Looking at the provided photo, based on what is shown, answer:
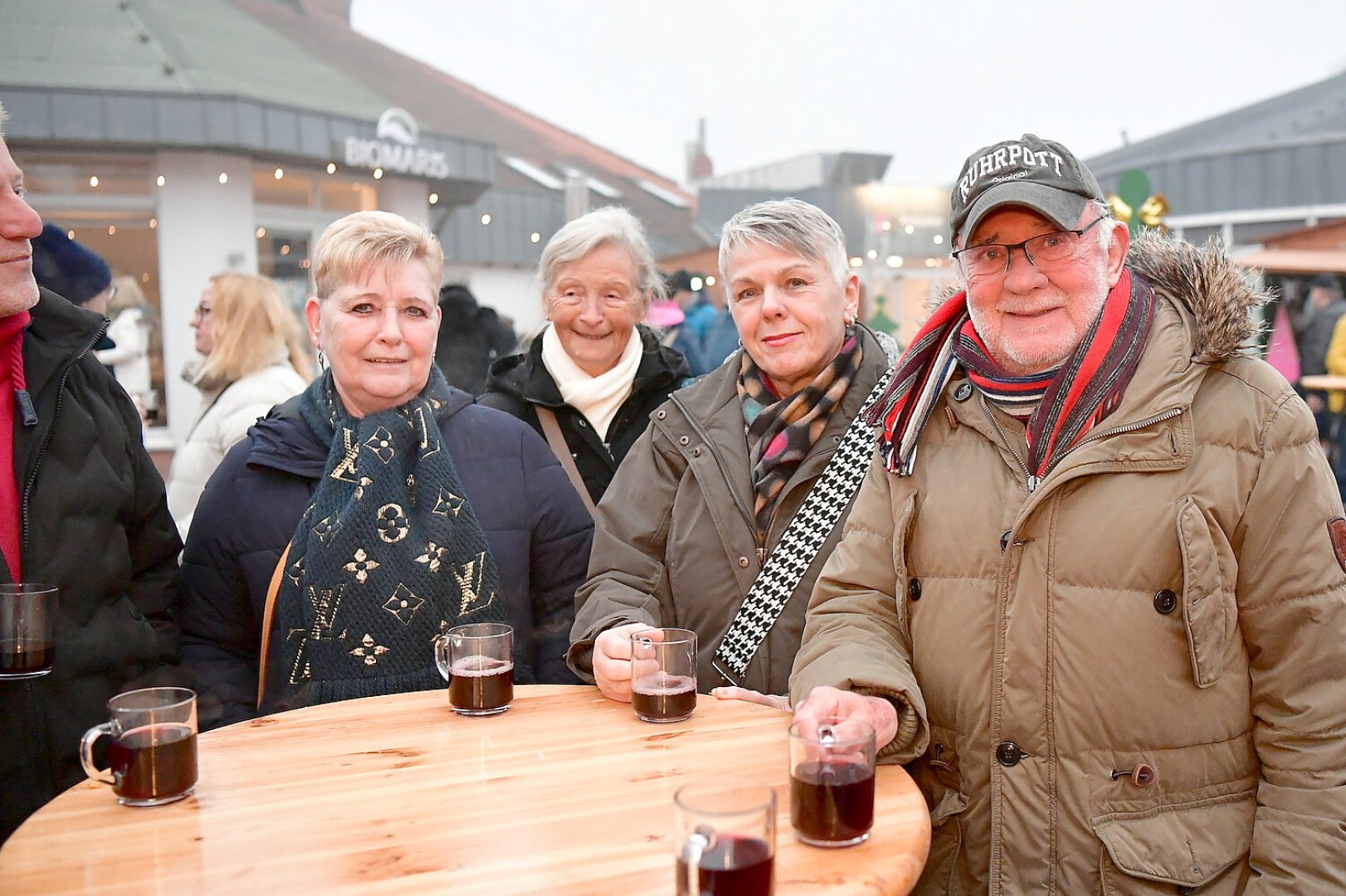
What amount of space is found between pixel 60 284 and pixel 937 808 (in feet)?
9.68

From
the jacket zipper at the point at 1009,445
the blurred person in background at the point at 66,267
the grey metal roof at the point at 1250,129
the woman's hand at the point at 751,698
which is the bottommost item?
the woman's hand at the point at 751,698

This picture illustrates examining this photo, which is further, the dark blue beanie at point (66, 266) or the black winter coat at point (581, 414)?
the black winter coat at point (581, 414)

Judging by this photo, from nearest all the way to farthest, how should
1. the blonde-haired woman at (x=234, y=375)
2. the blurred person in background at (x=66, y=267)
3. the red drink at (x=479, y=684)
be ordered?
1. the red drink at (x=479, y=684)
2. the blurred person in background at (x=66, y=267)
3. the blonde-haired woman at (x=234, y=375)

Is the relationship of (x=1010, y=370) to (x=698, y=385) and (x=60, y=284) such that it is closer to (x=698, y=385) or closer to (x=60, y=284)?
(x=698, y=385)

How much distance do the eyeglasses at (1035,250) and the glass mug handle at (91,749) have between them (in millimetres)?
1660

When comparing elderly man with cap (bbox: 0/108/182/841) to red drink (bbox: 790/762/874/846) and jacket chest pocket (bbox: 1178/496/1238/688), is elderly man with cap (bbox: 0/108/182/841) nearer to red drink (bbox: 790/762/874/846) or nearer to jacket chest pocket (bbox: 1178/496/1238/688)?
red drink (bbox: 790/762/874/846)

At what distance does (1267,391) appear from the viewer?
170 cm

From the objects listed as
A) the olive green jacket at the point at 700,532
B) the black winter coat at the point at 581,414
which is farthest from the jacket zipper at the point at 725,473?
the black winter coat at the point at 581,414

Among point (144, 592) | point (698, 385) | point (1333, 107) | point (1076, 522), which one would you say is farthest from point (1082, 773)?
point (1333, 107)

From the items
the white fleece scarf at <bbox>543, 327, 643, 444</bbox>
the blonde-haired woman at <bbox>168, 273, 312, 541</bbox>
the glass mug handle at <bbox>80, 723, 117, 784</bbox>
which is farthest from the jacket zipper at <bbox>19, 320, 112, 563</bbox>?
the blonde-haired woman at <bbox>168, 273, 312, 541</bbox>

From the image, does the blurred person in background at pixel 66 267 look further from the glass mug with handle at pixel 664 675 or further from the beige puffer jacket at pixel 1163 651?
the beige puffer jacket at pixel 1163 651

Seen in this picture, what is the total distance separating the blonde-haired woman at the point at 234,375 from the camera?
4.12 metres

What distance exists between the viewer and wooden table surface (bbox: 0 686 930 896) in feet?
4.40

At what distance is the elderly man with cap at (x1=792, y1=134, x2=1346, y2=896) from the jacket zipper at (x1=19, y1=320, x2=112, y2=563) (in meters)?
1.56
